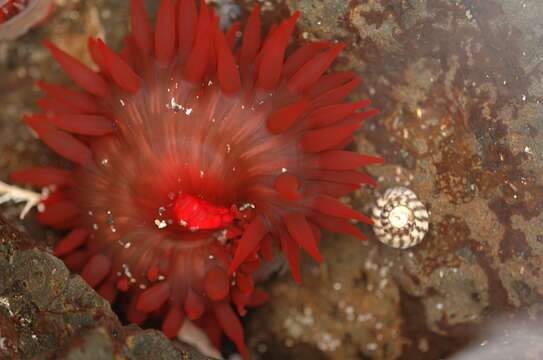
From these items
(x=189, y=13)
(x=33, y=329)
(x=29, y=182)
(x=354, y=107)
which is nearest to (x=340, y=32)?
(x=354, y=107)

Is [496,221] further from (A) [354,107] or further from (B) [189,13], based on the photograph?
(B) [189,13]

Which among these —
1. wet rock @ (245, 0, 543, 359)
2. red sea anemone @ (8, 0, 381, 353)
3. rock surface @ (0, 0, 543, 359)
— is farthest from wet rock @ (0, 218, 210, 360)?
wet rock @ (245, 0, 543, 359)

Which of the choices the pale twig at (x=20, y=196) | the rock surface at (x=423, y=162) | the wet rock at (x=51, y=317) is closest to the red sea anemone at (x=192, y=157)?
the pale twig at (x=20, y=196)

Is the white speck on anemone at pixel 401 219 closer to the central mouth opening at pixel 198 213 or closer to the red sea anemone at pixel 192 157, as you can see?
the red sea anemone at pixel 192 157

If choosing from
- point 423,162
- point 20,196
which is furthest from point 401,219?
point 20,196

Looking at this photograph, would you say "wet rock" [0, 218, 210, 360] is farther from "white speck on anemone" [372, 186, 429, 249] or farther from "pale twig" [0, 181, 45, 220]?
"white speck on anemone" [372, 186, 429, 249]
